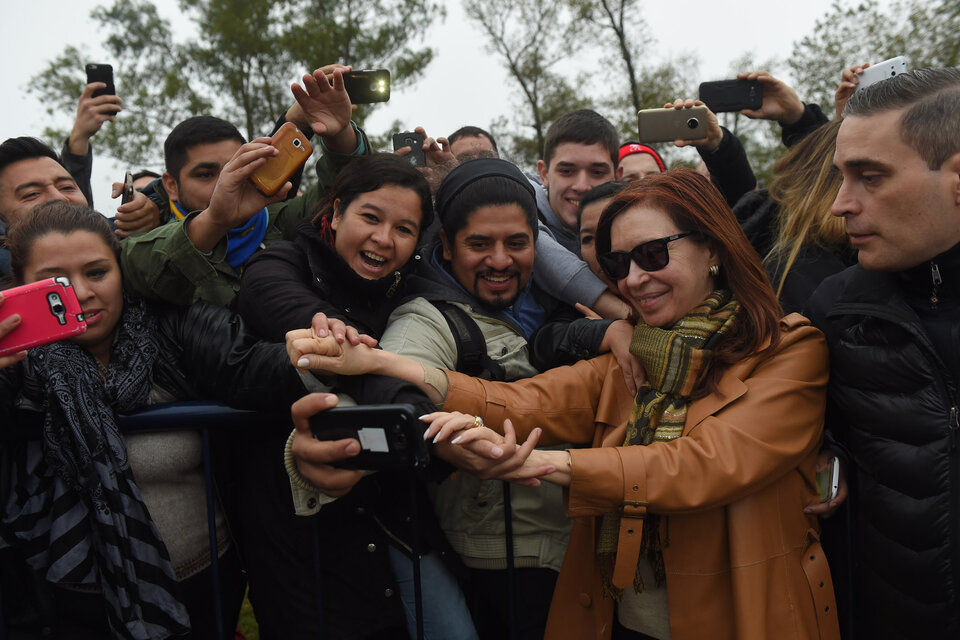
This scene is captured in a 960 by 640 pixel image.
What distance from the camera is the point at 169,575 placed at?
2.17 meters

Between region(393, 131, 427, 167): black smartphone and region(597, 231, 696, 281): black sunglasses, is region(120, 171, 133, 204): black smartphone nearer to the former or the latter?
region(393, 131, 427, 167): black smartphone

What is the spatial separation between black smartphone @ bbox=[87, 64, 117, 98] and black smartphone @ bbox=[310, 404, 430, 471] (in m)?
2.86

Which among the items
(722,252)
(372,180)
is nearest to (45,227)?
(372,180)

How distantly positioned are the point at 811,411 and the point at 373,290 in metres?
1.46

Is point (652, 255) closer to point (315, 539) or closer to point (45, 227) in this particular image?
point (315, 539)

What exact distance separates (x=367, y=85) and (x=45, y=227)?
4.92 feet

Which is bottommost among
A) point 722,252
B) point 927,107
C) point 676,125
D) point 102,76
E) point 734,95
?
point 722,252

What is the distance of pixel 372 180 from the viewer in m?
2.64

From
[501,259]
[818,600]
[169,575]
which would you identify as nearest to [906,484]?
[818,600]

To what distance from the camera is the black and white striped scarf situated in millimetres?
2076

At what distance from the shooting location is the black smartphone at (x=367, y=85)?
319 centimetres

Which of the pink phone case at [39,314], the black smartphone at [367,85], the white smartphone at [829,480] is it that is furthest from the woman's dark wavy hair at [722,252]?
the pink phone case at [39,314]

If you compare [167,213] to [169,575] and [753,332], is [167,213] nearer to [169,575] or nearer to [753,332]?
[169,575]

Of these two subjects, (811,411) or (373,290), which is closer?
(811,411)
